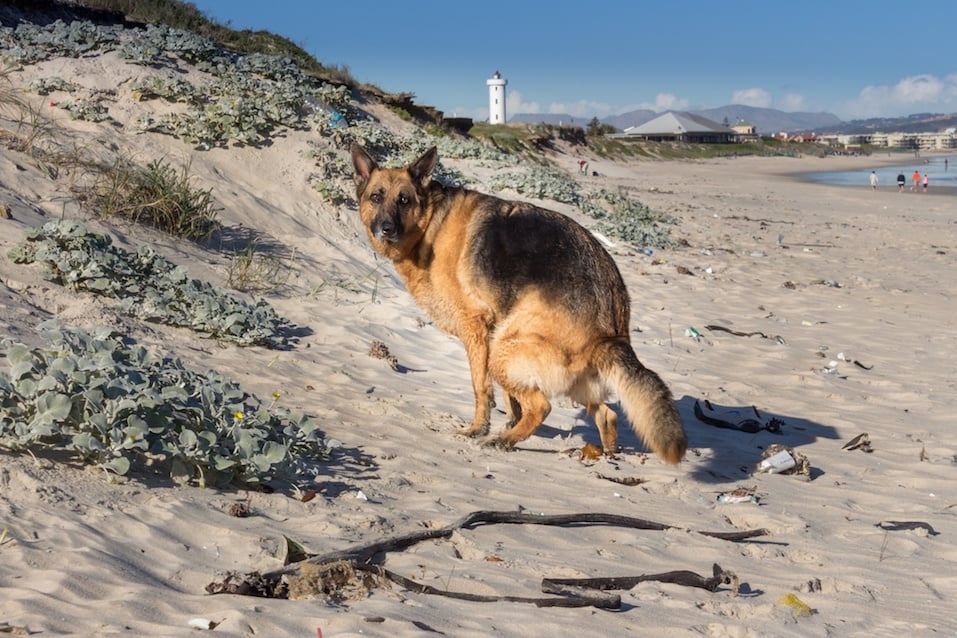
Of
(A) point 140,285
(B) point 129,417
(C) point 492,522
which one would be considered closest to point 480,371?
(C) point 492,522

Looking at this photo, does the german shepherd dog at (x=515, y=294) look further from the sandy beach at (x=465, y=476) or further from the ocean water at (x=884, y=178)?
the ocean water at (x=884, y=178)

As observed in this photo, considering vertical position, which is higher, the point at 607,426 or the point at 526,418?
the point at 526,418

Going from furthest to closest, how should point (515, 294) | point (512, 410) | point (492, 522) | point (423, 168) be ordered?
point (423, 168) → point (512, 410) → point (515, 294) → point (492, 522)

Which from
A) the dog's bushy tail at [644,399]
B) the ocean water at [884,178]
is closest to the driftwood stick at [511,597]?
the dog's bushy tail at [644,399]

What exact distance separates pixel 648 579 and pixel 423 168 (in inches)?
151

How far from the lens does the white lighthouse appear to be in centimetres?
8194

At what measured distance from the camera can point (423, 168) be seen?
6648mm

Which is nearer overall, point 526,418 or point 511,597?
point 511,597

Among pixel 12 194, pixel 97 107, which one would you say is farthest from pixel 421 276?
pixel 97 107

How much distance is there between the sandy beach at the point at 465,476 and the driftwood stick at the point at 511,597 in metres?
0.04

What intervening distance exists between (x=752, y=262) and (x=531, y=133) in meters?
37.8

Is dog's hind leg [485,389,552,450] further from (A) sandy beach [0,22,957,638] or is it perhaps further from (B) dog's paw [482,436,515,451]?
(A) sandy beach [0,22,957,638]

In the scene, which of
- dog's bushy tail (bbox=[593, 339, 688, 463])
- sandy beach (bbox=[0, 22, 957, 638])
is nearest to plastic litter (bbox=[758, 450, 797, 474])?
sandy beach (bbox=[0, 22, 957, 638])

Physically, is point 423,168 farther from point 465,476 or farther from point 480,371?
point 465,476
